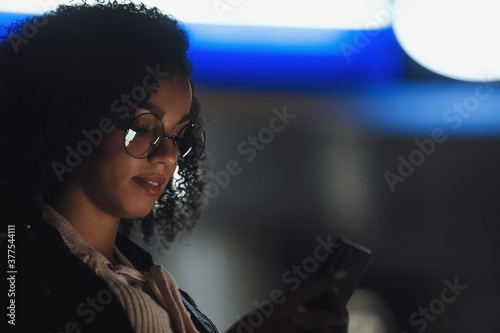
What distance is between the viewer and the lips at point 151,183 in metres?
0.85

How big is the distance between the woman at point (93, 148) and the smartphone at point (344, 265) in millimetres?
214

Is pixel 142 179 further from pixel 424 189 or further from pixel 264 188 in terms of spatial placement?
pixel 424 189

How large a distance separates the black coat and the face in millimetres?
83

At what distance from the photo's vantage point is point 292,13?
5.18 feet

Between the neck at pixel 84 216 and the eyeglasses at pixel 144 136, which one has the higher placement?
the eyeglasses at pixel 144 136

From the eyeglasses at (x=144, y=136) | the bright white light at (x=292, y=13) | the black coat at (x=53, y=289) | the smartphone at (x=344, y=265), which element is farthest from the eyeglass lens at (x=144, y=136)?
the bright white light at (x=292, y=13)

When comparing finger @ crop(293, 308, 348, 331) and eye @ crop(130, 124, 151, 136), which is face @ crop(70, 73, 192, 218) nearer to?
eye @ crop(130, 124, 151, 136)

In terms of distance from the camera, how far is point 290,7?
1578 millimetres

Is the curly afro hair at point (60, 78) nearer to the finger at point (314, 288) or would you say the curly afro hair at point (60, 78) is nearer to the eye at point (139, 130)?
the eye at point (139, 130)

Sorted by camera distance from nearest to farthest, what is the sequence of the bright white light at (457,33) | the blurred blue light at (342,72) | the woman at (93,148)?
the woman at (93,148) < the bright white light at (457,33) < the blurred blue light at (342,72)

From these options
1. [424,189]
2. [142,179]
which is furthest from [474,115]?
[142,179]

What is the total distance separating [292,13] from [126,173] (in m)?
0.88

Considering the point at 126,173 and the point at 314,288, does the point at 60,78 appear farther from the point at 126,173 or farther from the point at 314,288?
the point at 314,288

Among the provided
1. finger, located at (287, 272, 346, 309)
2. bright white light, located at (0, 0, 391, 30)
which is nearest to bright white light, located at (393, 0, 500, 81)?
bright white light, located at (0, 0, 391, 30)
